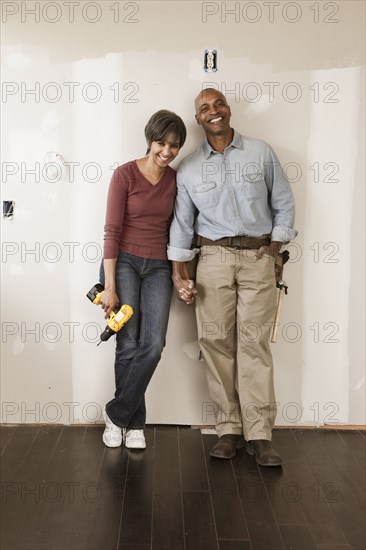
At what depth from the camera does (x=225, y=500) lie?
2283 millimetres

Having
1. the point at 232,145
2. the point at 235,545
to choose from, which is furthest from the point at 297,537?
the point at 232,145

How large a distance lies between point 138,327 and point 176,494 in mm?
761

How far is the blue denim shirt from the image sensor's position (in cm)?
267

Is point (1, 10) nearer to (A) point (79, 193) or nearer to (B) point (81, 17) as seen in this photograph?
(B) point (81, 17)

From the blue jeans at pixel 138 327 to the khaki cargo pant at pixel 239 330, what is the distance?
0.18 metres

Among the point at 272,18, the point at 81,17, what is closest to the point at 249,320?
the point at 272,18

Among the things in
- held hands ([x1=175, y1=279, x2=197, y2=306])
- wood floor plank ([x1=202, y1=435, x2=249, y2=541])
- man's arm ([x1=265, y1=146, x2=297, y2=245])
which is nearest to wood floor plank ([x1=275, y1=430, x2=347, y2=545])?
wood floor plank ([x1=202, y1=435, x2=249, y2=541])

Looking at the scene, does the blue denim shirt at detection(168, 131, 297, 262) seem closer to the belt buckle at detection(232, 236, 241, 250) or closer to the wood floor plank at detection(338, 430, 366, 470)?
the belt buckle at detection(232, 236, 241, 250)

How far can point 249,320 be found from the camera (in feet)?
8.88

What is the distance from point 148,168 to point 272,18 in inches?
36.1

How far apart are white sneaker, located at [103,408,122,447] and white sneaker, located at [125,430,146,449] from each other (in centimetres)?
4

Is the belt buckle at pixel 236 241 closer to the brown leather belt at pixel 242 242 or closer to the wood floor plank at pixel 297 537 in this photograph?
the brown leather belt at pixel 242 242

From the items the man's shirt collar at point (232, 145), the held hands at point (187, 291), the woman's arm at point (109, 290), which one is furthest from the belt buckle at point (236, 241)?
the woman's arm at point (109, 290)

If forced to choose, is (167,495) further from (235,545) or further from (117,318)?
(117,318)
